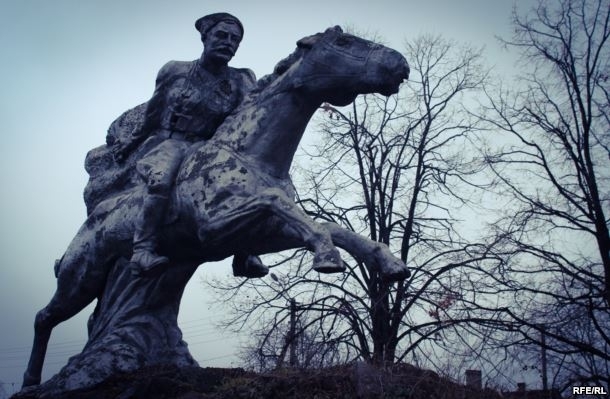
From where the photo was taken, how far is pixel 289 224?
171 inches

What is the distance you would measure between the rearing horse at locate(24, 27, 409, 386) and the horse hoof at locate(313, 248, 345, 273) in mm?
10

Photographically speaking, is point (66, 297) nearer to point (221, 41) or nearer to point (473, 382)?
point (221, 41)

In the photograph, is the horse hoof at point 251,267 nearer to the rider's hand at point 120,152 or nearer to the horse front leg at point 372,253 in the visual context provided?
the horse front leg at point 372,253

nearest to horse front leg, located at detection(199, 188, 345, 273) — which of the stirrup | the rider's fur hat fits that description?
the stirrup

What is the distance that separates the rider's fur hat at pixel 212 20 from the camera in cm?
542

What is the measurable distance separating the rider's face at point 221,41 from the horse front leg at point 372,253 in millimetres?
1873

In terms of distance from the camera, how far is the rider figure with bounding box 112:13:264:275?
530 cm

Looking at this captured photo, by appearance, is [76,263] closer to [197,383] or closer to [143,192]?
[143,192]

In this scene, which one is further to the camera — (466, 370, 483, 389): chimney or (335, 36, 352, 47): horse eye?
(335, 36, 352, 47): horse eye

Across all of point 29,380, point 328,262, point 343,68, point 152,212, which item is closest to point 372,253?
point 328,262

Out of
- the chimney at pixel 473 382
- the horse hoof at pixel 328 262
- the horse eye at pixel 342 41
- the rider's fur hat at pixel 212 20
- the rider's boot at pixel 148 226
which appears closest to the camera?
the horse hoof at pixel 328 262

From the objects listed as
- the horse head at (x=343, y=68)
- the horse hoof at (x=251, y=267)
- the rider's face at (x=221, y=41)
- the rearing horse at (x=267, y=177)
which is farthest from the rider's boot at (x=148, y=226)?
the horse head at (x=343, y=68)

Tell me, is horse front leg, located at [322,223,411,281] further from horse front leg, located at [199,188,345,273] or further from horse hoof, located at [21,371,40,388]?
horse hoof, located at [21,371,40,388]

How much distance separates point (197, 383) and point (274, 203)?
4.52 feet
